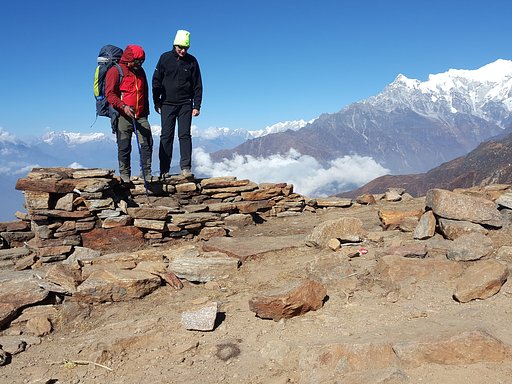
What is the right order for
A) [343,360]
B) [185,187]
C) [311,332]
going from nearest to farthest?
[343,360]
[311,332]
[185,187]

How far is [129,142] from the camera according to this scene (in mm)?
11547

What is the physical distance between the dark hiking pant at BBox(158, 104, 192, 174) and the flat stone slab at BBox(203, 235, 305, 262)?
3.55 m

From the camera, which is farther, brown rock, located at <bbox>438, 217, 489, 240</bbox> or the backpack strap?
the backpack strap

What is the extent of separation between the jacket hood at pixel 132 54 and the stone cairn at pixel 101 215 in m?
3.17

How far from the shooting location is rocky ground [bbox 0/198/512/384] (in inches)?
180

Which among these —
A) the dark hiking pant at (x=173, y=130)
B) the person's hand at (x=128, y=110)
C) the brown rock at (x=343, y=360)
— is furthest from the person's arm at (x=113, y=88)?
the brown rock at (x=343, y=360)

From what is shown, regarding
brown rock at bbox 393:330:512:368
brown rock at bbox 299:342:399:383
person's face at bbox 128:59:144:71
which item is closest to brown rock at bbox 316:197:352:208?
person's face at bbox 128:59:144:71

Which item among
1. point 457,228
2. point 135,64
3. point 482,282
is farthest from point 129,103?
point 482,282

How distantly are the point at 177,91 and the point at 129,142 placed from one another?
207 centimetres

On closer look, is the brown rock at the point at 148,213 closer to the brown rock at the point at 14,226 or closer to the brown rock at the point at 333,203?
the brown rock at the point at 14,226

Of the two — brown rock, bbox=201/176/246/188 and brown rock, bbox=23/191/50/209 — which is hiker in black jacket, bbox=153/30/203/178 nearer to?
brown rock, bbox=201/176/246/188

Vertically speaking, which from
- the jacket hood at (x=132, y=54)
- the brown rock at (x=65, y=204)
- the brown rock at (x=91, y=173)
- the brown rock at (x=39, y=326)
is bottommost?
the brown rock at (x=39, y=326)

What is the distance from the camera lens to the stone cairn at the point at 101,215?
10188mm

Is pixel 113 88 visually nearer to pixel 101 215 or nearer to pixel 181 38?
pixel 181 38
